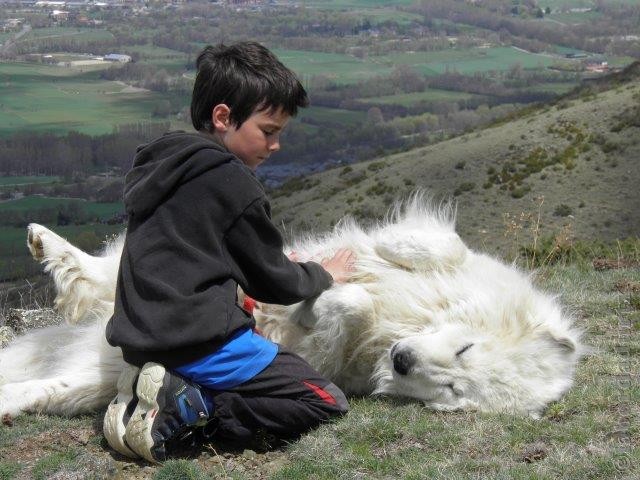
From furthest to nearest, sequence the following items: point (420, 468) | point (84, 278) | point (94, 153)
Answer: point (94, 153) < point (84, 278) < point (420, 468)

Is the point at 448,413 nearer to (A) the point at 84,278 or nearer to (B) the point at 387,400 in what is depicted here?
(B) the point at 387,400

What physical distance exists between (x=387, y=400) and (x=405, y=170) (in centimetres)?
5057

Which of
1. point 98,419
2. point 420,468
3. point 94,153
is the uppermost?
point 420,468

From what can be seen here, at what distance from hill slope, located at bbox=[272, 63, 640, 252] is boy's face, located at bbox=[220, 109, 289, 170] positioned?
2954cm

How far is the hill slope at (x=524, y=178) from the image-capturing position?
4006cm

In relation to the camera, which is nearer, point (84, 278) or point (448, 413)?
point (448, 413)

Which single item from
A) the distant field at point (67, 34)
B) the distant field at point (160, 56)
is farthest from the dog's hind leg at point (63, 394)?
the distant field at point (67, 34)

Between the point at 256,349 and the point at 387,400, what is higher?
the point at 256,349

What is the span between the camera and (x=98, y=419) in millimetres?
4418

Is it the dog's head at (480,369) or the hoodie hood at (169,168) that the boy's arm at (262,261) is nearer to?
the hoodie hood at (169,168)

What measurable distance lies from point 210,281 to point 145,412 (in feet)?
2.28

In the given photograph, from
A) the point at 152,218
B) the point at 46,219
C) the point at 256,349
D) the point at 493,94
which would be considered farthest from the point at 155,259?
the point at 493,94

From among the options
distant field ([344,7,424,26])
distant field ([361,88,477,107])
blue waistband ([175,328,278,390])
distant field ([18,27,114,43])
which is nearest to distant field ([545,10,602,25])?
distant field ([344,7,424,26])

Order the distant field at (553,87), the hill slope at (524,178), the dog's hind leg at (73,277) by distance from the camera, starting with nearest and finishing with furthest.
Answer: the dog's hind leg at (73,277), the hill slope at (524,178), the distant field at (553,87)
